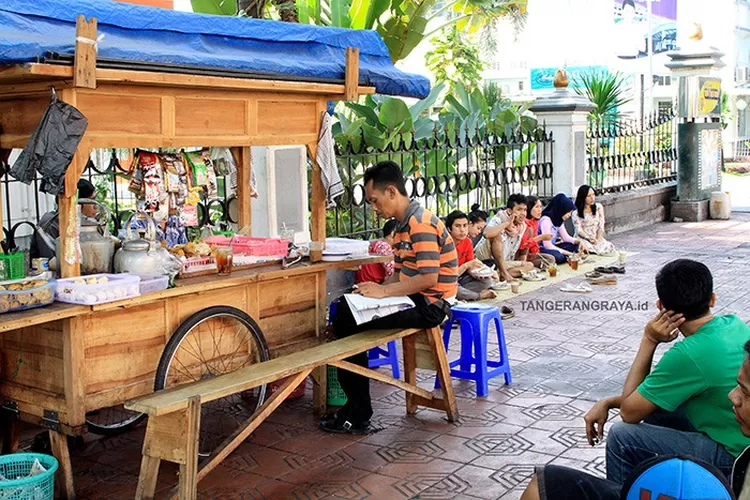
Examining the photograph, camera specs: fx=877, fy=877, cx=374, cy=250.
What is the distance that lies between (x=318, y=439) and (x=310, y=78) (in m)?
2.28

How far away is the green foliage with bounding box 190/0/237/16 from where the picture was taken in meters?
9.04

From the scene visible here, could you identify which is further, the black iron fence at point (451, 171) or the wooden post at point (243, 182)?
the black iron fence at point (451, 171)

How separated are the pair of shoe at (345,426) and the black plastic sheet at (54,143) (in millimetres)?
2234

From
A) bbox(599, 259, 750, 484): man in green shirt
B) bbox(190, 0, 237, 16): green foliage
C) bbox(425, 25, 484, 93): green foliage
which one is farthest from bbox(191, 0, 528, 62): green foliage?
bbox(425, 25, 484, 93): green foliage

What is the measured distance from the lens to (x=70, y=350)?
4.36 m

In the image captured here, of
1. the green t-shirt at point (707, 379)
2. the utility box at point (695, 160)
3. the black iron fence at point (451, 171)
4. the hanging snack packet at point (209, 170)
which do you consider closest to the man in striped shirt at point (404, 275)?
the hanging snack packet at point (209, 170)

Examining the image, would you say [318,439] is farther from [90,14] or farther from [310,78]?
[90,14]

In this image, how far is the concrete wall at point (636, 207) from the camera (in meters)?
14.7

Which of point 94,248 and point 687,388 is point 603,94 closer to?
point 94,248

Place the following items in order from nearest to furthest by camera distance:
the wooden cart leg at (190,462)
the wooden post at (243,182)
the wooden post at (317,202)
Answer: the wooden cart leg at (190,462), the wooden post at (317,202), the wooden post at (243,182)

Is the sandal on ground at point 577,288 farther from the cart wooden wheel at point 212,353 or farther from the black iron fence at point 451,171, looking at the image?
the cart wooden wheel at point 212,353

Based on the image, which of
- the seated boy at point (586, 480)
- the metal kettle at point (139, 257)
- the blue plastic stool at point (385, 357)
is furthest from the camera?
the blue plastic stool at point (385, 357)

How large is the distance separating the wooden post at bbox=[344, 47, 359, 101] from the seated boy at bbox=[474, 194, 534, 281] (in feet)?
14.6

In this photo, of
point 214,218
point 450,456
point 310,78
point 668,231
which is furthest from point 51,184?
point 668,231
